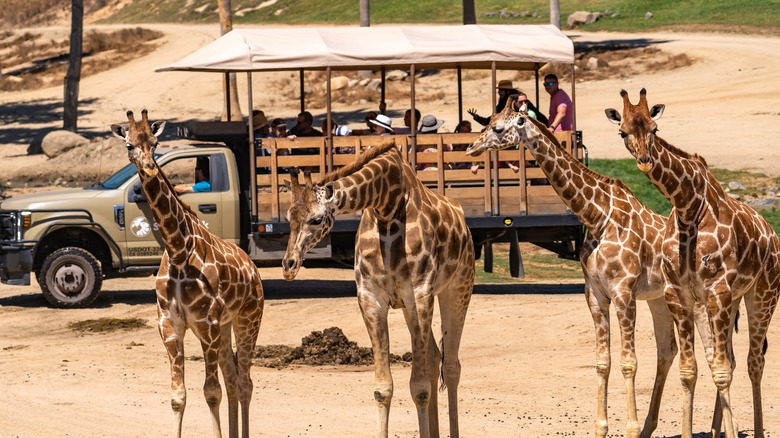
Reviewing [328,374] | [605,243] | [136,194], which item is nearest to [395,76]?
[136,194]

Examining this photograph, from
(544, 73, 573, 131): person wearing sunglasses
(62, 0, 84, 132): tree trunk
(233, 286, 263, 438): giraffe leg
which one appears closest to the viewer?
(233, 286, 263, 438): giraffe leg

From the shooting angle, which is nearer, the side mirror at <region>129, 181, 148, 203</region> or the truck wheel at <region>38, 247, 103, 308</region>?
the side mirror at <region>129, 181, 148, 203</region>

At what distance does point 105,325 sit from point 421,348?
8.68m

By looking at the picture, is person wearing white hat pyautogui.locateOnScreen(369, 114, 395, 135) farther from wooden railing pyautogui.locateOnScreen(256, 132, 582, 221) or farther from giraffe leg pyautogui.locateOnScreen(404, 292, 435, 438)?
giraffe leg pyautogui.locateOnScreen(404, 292, 435, 438)

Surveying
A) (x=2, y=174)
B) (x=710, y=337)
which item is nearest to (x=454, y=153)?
(x=710, y=337)

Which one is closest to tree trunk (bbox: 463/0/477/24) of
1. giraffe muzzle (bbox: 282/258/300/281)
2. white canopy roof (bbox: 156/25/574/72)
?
white canopy roof (bbox: 156/25/574/72)

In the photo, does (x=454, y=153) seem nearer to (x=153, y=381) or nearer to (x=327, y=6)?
(x=153, y=381)

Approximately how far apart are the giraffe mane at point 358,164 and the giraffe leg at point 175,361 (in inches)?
66.1

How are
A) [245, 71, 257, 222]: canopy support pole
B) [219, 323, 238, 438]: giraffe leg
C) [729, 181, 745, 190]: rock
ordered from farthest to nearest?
1. [729, 181, 745, 190]: rock
2. [245, 71, 257, 222]: canopy support pole
3. [219, 323, 238, 438]: giraffe leg

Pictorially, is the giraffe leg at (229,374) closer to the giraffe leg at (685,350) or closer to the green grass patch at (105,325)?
the giraffe leg at (685,350)

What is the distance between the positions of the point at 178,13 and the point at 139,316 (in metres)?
49.7

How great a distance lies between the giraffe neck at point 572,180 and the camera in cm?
1077

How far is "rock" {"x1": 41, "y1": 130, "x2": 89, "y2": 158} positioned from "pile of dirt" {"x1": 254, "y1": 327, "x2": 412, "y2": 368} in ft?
65.6

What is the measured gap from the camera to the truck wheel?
18281 mm
